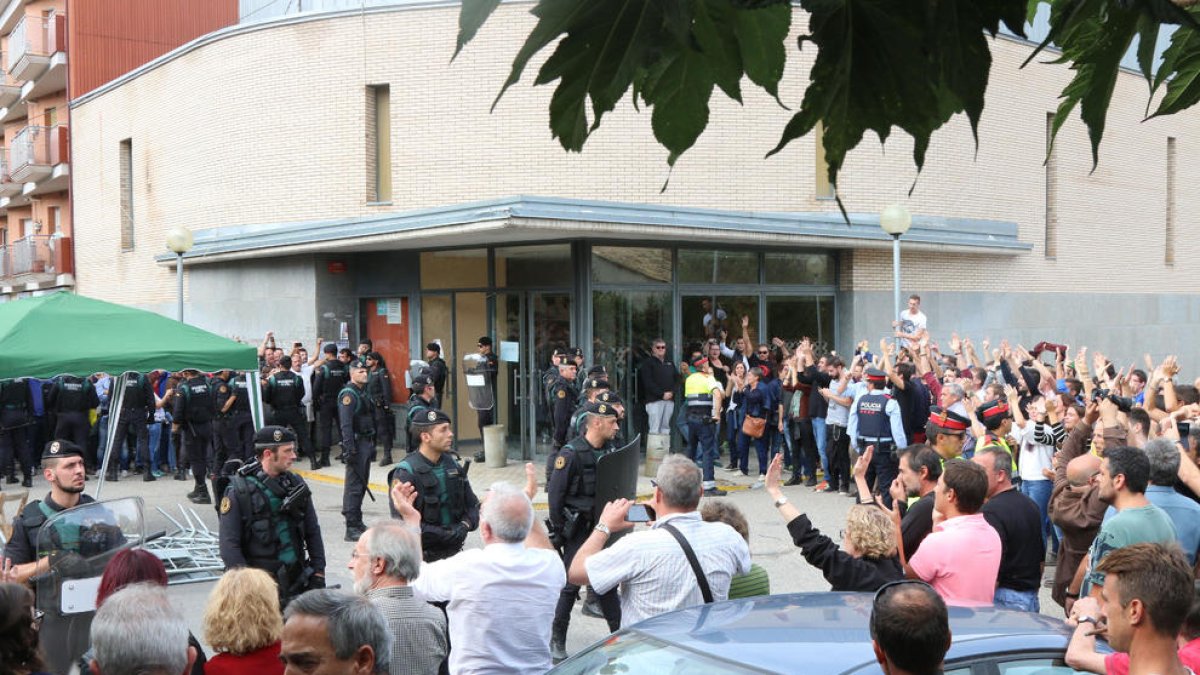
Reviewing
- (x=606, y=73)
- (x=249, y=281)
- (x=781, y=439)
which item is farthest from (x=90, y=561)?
(x=249, y=281)

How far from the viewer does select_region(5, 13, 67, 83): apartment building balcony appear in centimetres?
3000

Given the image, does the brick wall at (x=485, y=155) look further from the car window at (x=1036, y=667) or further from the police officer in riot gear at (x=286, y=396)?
the car window at (x=1036, y=667)

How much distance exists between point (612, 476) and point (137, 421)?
10906mm

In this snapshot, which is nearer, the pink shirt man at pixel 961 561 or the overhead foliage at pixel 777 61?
the overhead foliage at pixel 777 61

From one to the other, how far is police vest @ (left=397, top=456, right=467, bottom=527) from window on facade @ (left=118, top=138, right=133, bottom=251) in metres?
21.1

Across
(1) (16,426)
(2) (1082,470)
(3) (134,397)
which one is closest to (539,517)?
(2) (1082,470)

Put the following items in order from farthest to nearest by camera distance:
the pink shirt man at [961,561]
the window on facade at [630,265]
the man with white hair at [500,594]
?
the window on facade at [630,265]
the pink shirt man at [961,561]
the man with white hair at [500,594]

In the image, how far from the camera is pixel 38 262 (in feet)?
105

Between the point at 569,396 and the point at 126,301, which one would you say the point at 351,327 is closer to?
the point at 569,396

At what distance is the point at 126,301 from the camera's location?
26094 mm

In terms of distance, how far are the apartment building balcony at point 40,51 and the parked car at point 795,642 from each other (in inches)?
1215

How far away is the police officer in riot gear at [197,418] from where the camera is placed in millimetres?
14258

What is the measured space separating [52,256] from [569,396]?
72.9 feet

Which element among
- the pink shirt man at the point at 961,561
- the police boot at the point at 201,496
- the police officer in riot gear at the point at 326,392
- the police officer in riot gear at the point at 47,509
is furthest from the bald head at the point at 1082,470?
the police officer in riot gear at the point at 326,392
